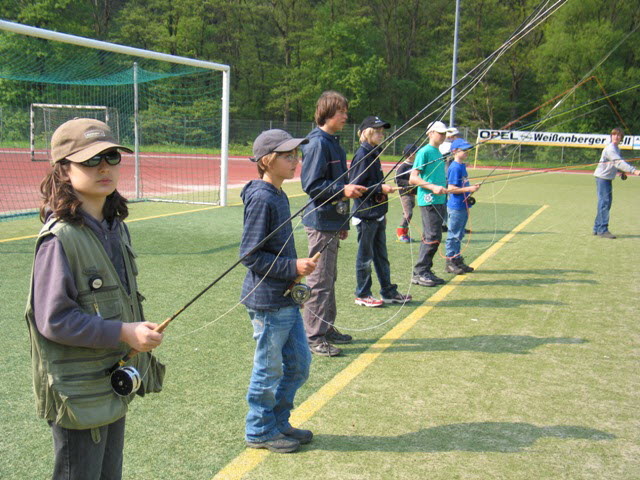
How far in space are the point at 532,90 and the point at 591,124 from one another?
31.1 feet

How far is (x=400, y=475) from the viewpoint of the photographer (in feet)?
10.7

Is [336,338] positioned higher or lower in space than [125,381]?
lower

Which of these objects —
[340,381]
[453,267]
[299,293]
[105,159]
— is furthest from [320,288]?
[453,267]

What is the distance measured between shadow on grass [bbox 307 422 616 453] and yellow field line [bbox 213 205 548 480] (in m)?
0.34

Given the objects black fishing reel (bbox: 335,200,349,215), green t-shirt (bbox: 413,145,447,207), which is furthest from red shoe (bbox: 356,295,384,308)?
black fishing reel (bbox: 335,200,349,215)

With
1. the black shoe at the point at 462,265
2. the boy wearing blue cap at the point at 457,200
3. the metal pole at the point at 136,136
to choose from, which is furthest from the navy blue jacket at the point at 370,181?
the metal pole at the point at 136,136

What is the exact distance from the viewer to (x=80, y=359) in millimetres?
2209

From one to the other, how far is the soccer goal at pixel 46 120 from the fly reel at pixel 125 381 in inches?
527

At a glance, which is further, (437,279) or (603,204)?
(603,204)

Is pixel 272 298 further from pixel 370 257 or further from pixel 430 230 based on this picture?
pixel 430 230

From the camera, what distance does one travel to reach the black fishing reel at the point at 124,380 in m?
2.22

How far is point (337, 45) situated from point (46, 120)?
36.1m

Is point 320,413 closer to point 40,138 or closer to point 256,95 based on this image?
point 40,138

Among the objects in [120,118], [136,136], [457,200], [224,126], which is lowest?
[457,200]
